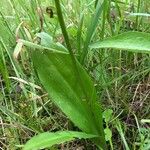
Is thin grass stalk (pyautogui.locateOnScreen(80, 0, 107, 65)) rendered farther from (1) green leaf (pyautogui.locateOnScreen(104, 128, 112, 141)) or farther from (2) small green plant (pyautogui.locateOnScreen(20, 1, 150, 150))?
(1) green leaf (pyautogui.locateOnScreen(104, 128, 112, 141))

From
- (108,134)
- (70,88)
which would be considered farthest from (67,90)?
(108,134)

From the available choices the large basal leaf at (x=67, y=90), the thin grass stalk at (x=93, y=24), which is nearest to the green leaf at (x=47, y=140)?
the large basal leaf at (x=67, y=90)

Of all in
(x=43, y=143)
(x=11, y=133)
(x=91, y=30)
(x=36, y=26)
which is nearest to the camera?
(x=43, y=143)

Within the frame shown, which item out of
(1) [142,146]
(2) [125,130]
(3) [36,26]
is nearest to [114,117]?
(2) [125,130]

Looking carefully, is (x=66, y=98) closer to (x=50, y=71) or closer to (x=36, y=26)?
(x=50, y=71)

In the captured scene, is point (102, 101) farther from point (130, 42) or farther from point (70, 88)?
point (130, 42)

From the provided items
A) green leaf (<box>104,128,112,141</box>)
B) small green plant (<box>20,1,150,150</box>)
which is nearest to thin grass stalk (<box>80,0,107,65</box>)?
small green plant (<box>20,1,150,150</box>)

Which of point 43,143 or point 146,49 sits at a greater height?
point 146,49
